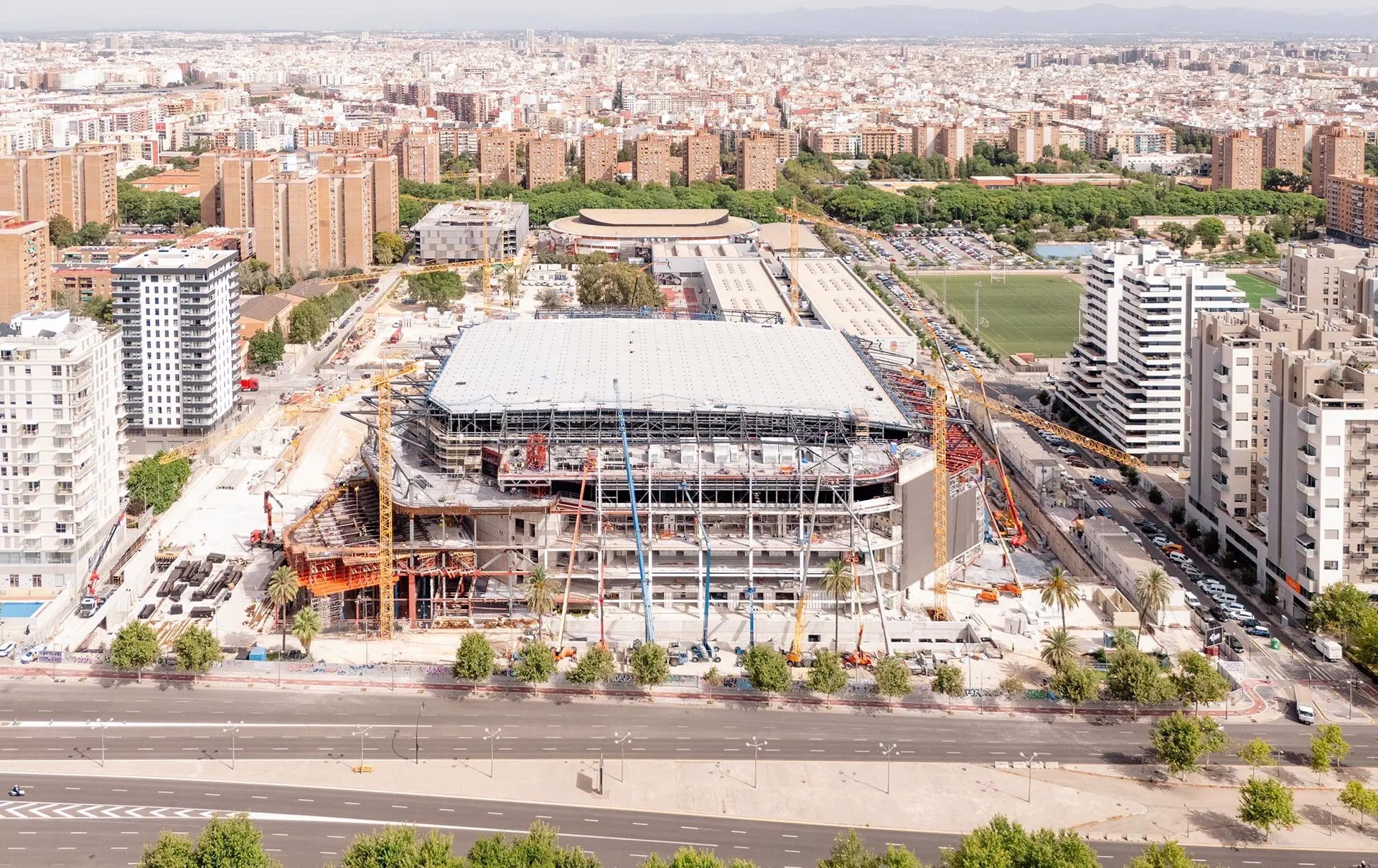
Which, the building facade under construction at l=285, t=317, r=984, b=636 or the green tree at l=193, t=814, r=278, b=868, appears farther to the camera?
the building facade under construction at l=285, t=317, r=984, b=636

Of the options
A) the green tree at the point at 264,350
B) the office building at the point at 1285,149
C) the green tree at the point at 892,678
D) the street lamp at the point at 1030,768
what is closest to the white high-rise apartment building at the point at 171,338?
the green tree at the point at 264,350

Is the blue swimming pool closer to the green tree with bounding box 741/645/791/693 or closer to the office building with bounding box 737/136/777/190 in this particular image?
the green tree with bounding box 741/645/791/693

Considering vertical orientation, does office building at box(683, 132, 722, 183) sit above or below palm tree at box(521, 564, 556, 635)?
above

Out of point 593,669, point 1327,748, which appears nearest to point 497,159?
point 593,669

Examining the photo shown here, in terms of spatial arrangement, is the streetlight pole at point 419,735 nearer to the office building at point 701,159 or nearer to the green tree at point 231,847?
the green tree at point 231,847

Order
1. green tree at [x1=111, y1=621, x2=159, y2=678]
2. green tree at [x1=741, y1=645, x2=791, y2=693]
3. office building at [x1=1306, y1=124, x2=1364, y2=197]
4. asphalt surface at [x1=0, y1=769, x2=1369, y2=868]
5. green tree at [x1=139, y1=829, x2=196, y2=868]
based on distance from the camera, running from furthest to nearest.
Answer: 1. office building at [x1=1306, y1=124, x2=1364, y2=197]
2. green tree at [x1=111, y1=621, x2=159, y2=678]
3. green tree at [x1=741, y1=645, x2=791, y2=693]
4. asphalt surface at [x1=0, y1=769, x2=1369, y2=868]
5. green tree at [x1=139, y1=829, x2=196, y2=868]

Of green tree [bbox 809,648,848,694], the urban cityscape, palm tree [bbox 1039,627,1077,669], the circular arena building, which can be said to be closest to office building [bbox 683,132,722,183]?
the circular arena building

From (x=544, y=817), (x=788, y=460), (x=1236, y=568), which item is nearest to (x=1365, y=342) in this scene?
(x=1236, y=568)
